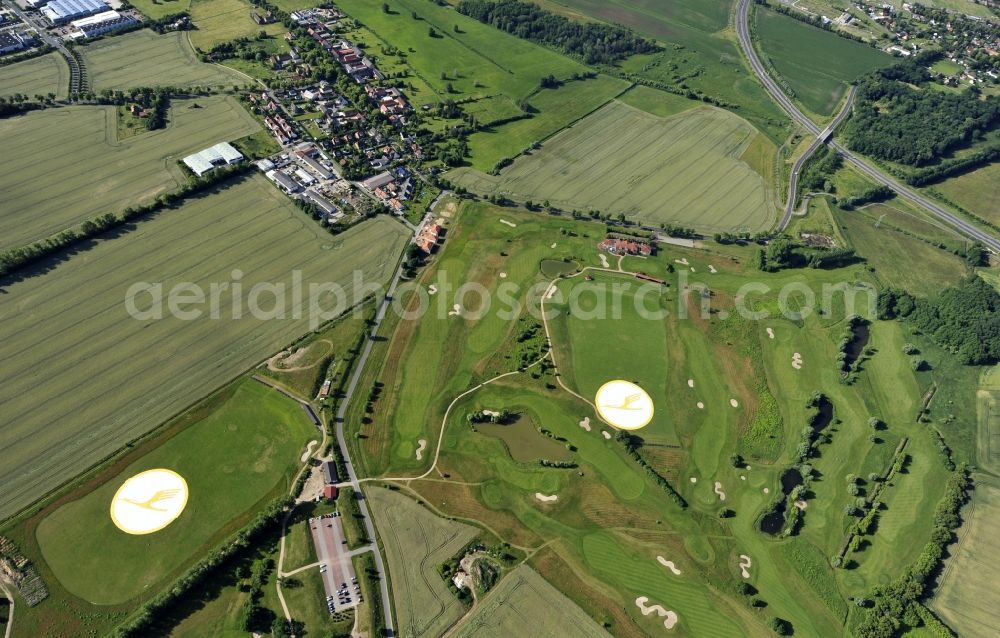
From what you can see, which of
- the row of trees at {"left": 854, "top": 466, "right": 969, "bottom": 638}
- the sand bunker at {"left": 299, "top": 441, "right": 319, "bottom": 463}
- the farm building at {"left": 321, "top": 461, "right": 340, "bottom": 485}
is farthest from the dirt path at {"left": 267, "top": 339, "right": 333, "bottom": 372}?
the row of trees at {"left": 854, "top": 466, "right": 969, "bottom": 638}

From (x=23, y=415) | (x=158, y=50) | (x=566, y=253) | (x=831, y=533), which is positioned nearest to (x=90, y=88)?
(x=158, y=50)

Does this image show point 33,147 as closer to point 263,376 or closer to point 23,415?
point 23,415

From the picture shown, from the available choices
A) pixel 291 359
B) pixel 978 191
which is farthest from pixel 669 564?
pixel 978 191

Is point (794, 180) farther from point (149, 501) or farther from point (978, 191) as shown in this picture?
point (149, 501)

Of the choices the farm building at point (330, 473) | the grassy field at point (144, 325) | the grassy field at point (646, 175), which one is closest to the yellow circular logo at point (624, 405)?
the farm building at point (330, 473)

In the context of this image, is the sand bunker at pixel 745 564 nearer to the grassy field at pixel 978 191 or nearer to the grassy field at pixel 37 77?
the grassy field at pixel 978 191

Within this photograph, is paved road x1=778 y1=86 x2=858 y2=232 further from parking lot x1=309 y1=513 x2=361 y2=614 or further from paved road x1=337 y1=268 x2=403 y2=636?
parking lot x1=309 y1=513 x2=361 y2=614
